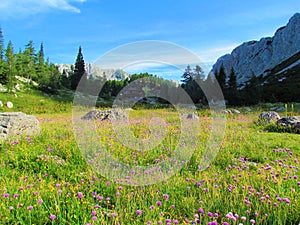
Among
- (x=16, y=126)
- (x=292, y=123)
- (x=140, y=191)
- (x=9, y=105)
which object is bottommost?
(x=140, y=191)

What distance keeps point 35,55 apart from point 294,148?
89095 millimetres

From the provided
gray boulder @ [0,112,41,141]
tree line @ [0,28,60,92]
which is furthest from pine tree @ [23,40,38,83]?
gray boulder @ [0,112,41,141]

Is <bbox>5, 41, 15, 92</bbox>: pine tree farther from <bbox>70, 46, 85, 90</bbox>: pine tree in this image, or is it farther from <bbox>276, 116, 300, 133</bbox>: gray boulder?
<bbox>276, 116, 300, 133</bbox>: gray boulder

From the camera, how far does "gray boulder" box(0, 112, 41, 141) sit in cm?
787

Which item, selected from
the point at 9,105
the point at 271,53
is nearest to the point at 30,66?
the point at 9,105

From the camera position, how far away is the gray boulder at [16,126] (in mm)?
7867

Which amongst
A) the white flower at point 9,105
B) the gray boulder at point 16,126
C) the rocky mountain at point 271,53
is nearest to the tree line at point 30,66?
the white flower at point 9,105

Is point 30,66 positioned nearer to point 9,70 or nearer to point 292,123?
point 9,70

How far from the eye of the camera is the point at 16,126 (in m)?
8.46

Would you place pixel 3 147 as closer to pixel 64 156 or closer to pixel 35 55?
pixel 64 156

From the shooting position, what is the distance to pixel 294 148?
7633 mm

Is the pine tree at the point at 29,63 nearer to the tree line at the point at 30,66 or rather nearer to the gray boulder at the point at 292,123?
the tree line at the point at 30,66

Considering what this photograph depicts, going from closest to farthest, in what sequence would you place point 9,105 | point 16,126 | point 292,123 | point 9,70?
point 16,126
point 292,123
point 9,105
point 9,70

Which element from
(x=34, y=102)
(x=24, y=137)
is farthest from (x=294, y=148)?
(x=34, y=102)
